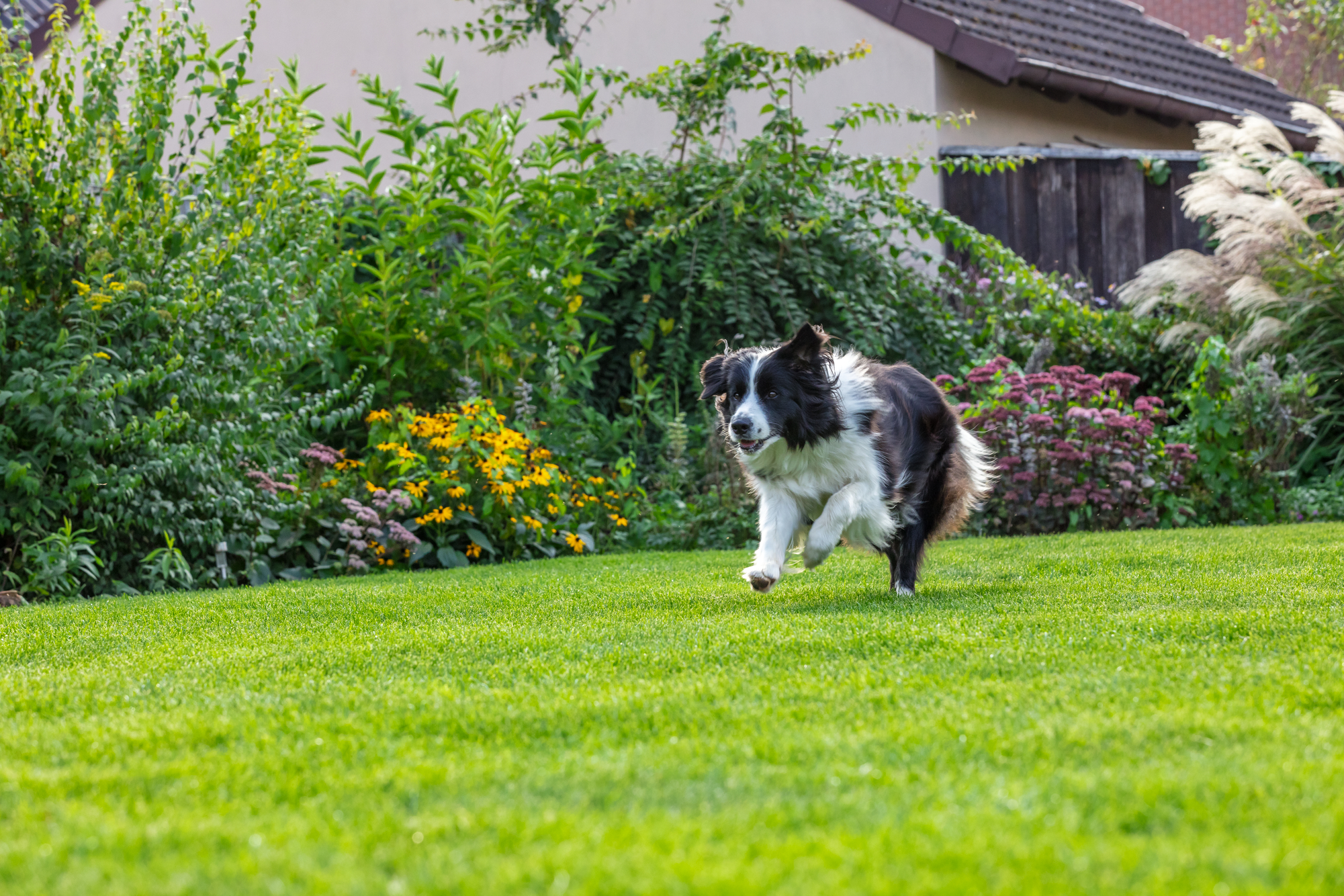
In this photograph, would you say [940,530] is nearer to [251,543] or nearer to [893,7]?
[251,543]

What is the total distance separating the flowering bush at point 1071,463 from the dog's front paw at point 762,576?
3725 mm

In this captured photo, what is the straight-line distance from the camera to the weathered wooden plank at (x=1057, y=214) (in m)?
11.8

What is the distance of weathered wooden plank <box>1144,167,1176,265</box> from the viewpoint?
11969 mm

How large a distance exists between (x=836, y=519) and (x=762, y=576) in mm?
370

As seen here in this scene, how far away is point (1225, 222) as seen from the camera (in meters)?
11.1

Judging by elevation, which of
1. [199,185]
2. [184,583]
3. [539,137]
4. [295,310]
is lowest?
[184,583]

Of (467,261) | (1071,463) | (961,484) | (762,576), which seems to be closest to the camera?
(762,576)

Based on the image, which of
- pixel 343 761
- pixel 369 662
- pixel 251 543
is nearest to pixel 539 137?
pixel 251 543

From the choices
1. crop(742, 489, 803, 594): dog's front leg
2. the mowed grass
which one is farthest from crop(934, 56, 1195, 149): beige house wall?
the mowed grass

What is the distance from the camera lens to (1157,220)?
473 inches

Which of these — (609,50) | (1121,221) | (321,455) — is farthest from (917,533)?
(609,50)

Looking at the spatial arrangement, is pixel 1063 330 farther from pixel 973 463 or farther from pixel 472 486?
pixel 472 486

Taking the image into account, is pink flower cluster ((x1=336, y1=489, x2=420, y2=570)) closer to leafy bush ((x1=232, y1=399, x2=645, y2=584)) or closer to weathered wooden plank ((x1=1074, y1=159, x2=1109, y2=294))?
leafy bush ((x1=232, y1=399, x2=645, y2=584))

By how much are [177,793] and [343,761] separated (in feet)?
1.01
